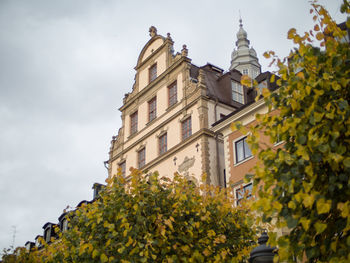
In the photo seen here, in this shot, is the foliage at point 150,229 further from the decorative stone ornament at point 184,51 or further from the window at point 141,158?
the decorative stone ornament at point 184,51

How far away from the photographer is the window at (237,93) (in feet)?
106

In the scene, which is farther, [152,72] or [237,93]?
[152,72]

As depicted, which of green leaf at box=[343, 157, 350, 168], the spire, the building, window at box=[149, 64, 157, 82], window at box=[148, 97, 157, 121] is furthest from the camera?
the spire

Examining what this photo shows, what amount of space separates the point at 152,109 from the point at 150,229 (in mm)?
20958

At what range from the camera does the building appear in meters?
28.1

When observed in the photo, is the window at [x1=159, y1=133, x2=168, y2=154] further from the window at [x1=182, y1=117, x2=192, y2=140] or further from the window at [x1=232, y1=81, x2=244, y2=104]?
the window at [x1=232, y1=81, x2=244, y2=104]

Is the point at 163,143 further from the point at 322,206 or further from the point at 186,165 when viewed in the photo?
the point at 322,206

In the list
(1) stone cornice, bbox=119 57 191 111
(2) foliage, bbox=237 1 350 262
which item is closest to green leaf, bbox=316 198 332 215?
(2) foliage, bbox=237 1 350 262

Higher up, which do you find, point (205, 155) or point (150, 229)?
point (205, 155)

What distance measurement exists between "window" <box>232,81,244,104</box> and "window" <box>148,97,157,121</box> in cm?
595

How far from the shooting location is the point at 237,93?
32500 mm

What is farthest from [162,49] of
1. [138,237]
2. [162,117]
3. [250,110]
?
[138,237]

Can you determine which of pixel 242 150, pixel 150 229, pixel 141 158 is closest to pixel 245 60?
pixel 141 158

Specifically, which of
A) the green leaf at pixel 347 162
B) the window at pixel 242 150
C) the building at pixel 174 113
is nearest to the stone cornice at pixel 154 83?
the building at pixel 174 113
